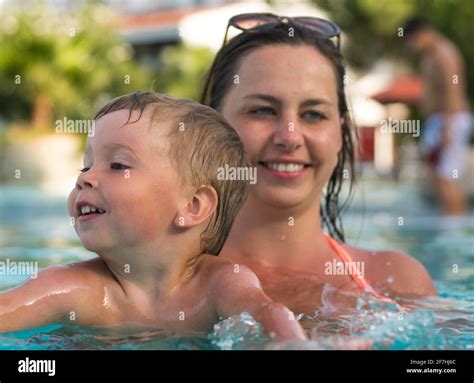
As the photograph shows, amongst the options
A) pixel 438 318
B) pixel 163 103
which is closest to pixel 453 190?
pixel 438 318

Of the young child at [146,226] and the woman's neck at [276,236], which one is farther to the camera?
the woman's neck at [276,236]

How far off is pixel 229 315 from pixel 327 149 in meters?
1.02

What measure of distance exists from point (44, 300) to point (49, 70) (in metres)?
16.6

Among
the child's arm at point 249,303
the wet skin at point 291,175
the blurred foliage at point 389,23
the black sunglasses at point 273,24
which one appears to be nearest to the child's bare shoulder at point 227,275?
the child's arm at point 249,303

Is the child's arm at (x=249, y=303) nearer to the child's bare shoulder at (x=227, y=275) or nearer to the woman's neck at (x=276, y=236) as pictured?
the child's bare shoulder at (x=227, y=275)

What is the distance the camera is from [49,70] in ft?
60.3

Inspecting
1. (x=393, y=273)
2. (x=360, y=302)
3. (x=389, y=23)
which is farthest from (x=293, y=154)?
(x=389, y=23)

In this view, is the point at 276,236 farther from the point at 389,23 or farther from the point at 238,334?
the point at 389,23

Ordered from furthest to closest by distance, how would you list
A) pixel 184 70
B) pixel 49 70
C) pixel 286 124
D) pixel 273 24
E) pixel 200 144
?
pixel 184 70 → pixel 49 70 → pixel 273 24 → pixel 286 124 → pixel 200 144

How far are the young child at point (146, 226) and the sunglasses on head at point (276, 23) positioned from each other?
0.96 meters

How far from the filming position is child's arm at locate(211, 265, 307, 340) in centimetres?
211

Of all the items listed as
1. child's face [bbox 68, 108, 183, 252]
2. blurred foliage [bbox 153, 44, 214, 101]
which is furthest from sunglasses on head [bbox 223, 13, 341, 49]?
blurred foliage [bbox 153, 44, 214, 101]

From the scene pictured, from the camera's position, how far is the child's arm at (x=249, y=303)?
2111 mm
